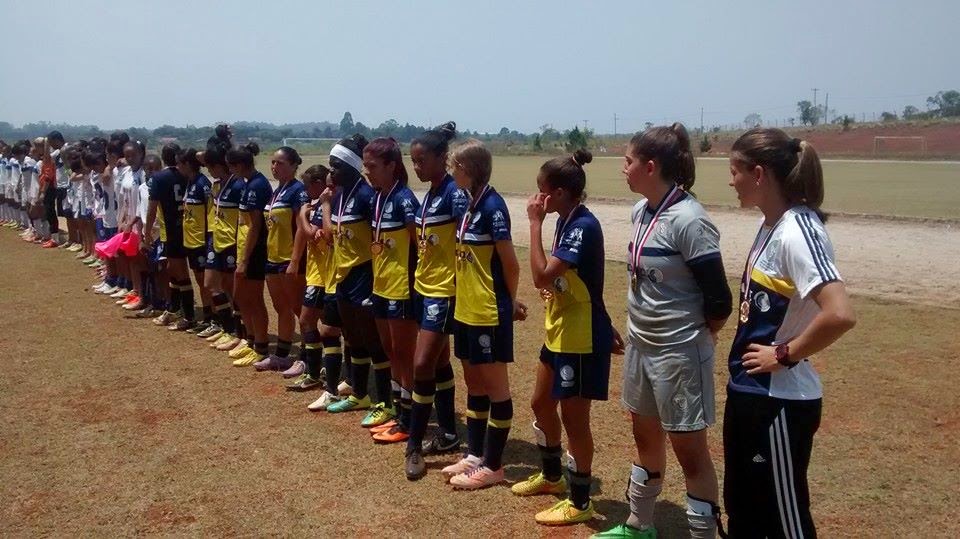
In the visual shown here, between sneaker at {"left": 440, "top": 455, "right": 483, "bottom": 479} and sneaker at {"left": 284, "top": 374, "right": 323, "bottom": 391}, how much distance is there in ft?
8.04

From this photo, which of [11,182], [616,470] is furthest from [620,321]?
[11,182]

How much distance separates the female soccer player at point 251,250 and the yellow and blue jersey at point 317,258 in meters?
0.96

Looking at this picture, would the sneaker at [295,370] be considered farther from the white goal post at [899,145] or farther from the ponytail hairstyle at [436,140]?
the white goal post at [899,145]

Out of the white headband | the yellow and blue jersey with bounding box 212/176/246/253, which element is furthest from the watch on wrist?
the yellow and blue jersey with bounding box 212/176/246/253

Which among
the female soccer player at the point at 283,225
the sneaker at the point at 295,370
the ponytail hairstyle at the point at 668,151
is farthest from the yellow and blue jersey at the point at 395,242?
the ponytail hairstyle at the point at 668,151

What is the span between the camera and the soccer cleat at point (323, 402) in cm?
696

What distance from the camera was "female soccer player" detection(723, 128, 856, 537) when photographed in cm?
328

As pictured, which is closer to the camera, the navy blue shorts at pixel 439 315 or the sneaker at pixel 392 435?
the navy blue shorts at pixel 439 315

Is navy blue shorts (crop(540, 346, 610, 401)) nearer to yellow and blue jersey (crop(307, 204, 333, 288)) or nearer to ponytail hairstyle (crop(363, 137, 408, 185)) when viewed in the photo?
ponytail hairstyle (crop(363, 137, 408, 185))

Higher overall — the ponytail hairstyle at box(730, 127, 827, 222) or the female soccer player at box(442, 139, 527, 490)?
the ponytail hairstyle at box(730, 127, 827, 222)

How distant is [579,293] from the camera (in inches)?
181

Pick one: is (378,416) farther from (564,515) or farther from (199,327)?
(199,327)

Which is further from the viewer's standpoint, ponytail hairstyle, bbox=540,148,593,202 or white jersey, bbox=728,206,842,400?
ponytail hairstyle, bbox=540,148,593,202

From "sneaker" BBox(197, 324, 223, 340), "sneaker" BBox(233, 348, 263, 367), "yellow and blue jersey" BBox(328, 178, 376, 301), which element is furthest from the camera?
"sneaker" BBox(197, 324, 223, 340)
